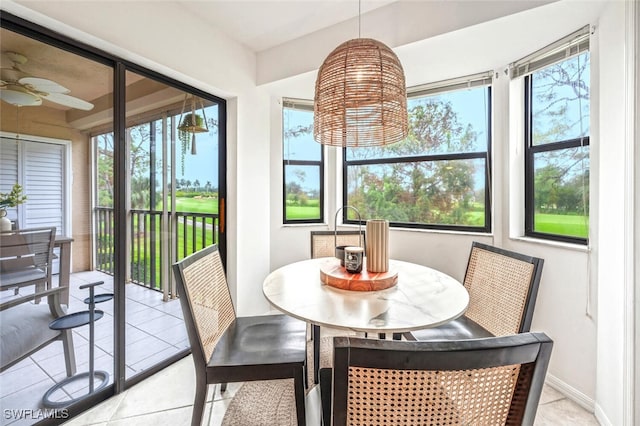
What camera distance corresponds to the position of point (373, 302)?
4.24ft

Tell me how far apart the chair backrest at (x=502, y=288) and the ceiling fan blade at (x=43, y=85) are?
8.90ft

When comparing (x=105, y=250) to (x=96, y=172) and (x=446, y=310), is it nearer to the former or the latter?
(x=96, y=172)

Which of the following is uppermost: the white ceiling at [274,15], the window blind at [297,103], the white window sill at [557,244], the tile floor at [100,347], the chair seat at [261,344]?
the white ceiling at [274,15]

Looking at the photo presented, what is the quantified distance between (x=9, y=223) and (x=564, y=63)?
11.4ft

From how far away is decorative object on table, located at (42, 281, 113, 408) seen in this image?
1.57m

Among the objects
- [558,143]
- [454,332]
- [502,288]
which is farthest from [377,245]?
[558,143]

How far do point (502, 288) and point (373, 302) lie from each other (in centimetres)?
90

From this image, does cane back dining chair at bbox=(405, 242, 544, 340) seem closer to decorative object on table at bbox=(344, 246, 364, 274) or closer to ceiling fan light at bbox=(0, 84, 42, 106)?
decorative object on table at bbox=(344, 246, 364, 274)

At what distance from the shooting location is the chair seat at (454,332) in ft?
5.09

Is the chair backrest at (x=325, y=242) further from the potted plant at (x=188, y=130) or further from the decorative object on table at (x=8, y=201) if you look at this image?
the decorative object on table at (x=8, y=201)

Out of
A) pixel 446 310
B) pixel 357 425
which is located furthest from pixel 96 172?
pixel 446 310

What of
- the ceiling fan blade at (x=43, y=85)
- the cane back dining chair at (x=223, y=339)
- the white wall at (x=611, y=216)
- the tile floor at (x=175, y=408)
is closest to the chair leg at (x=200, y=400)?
the cane back dining chair at (x=223, y=339)

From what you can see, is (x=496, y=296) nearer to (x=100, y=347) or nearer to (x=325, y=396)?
(x=325, y=396)

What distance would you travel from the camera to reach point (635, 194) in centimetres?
130
